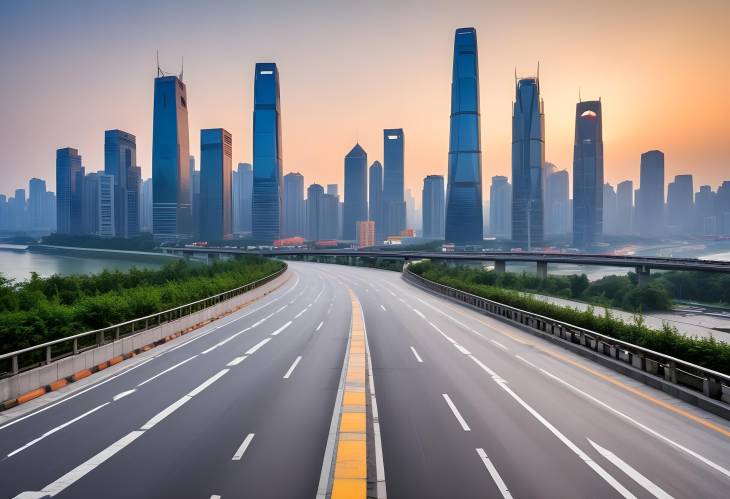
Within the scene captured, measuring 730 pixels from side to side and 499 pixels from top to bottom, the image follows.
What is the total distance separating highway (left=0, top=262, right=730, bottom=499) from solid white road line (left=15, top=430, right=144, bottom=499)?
0.04 meters

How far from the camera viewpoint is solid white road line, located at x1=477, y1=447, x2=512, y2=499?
25.9 feet

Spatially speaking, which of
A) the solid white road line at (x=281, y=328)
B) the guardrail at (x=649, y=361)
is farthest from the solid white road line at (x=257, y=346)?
the guardrail at (x=649, y=361)

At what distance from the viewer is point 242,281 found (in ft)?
156

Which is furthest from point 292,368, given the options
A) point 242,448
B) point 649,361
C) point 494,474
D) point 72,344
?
point 649,361

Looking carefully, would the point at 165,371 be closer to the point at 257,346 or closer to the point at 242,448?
the point at 257,346

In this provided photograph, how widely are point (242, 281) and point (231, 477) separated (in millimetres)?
40577

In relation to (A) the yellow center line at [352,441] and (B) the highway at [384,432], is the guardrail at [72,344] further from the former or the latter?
(A) the yellow center line at [352,441]

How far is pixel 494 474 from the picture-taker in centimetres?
855

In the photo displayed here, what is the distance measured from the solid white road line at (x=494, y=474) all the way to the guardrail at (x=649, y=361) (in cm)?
733

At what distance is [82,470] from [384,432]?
20.7 feet

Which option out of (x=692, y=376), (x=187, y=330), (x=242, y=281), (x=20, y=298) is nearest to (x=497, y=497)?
(x=692, y=376)

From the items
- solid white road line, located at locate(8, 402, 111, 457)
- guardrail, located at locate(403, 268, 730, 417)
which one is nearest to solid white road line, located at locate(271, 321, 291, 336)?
solid white road line, located at locate(8, 402, 111, 457)

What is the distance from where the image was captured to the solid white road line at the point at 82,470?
793cm

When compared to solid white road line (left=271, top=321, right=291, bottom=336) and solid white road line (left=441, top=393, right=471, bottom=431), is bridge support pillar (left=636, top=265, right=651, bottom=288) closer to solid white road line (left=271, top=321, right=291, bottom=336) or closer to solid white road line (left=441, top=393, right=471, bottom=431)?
solid white road line (left=271, top=321, right=291, bottom=336)
